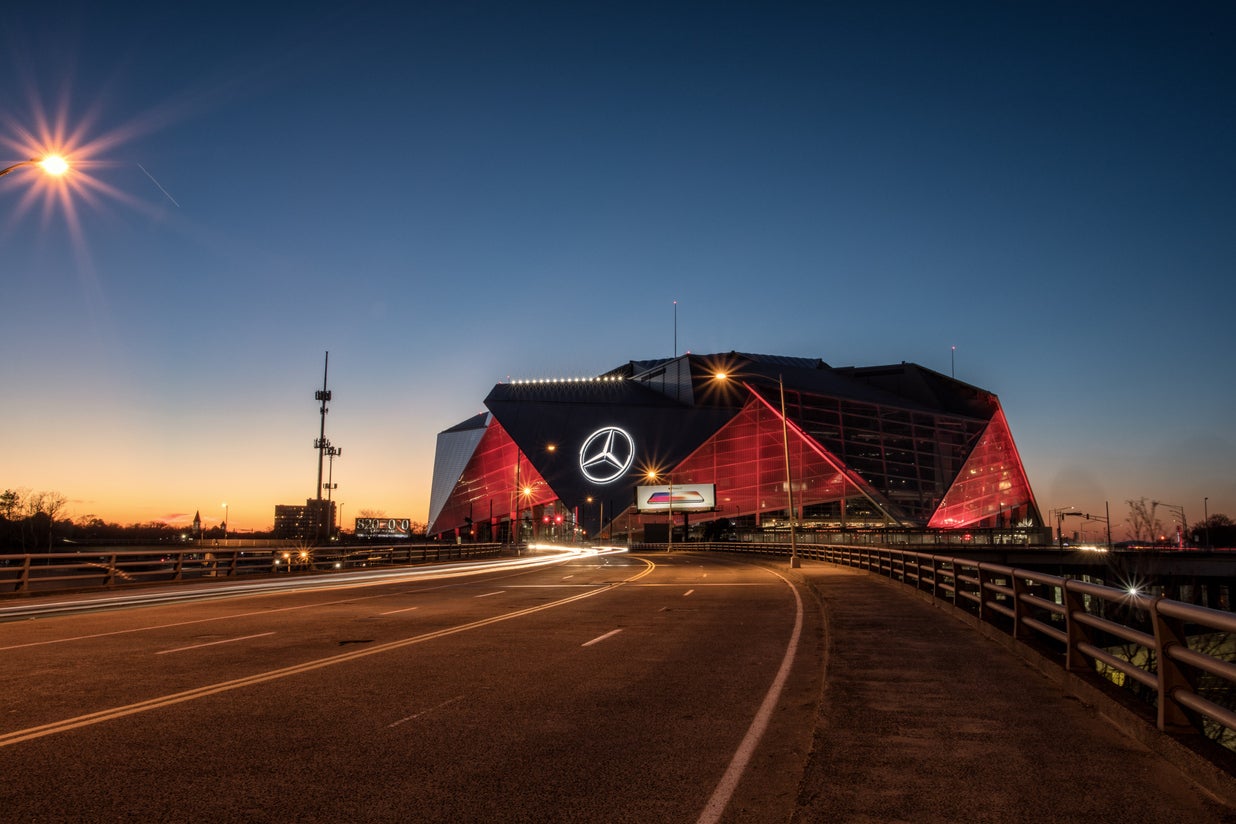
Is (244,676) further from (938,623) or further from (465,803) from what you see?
(938,623)

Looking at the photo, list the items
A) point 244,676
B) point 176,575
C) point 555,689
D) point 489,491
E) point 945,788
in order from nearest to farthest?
point 945,788
point 555,689
point 244,676
point 176,575
point 489,491

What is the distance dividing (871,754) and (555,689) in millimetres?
4067

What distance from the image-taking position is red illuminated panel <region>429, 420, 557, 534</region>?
134375 mm


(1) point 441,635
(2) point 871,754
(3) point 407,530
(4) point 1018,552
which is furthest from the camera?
(3) point 407,530

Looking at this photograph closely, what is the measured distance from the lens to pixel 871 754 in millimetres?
6250

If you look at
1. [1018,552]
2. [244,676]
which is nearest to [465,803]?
[244,676]

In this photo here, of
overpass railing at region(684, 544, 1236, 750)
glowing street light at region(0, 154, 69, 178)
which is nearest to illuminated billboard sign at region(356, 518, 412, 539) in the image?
glowing street light at region(0, 154, 69, 178)

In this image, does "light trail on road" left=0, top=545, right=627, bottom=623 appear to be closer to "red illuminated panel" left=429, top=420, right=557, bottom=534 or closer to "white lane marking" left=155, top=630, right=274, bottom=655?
"white lane marking" left=155, top=630, right=274, bottom=655

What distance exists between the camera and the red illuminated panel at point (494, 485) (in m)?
134

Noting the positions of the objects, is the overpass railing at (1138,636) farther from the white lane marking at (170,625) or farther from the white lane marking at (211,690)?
the white lane marking at (170,625)

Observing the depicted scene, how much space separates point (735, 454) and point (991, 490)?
3111 cm

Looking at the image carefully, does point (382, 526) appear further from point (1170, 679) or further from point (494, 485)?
point (1170, 679)

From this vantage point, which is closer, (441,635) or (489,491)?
(441,635)

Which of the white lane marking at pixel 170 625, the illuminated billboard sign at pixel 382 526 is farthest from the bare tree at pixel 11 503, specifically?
the white lane marking at pixel 170 625
